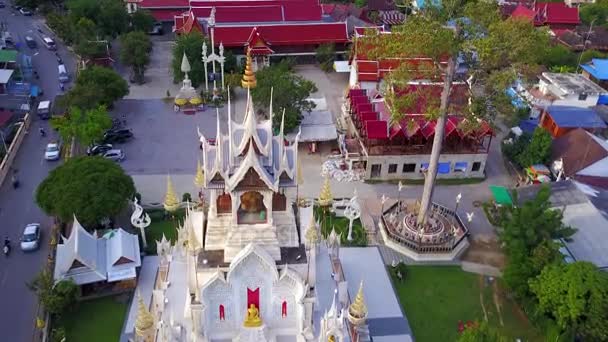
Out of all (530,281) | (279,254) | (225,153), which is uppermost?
(225,153)

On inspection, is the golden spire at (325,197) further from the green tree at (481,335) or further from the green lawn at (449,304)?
the green tree at (481,335)

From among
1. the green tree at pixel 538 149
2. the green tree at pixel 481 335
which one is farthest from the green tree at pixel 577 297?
the green tree at pixel 538 149

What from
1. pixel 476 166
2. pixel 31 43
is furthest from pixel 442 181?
pixel 31 43

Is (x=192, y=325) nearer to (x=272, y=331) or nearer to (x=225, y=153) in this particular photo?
(x=272, y=331)

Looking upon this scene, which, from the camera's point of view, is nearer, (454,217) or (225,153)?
(225,153)

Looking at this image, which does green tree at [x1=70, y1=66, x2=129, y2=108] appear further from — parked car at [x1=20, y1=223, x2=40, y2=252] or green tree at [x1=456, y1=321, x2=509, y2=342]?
green tree at [x1=456, y1=321, x2=509, y2=342]

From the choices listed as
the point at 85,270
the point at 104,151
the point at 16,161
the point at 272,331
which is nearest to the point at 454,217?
the point at 272,331
